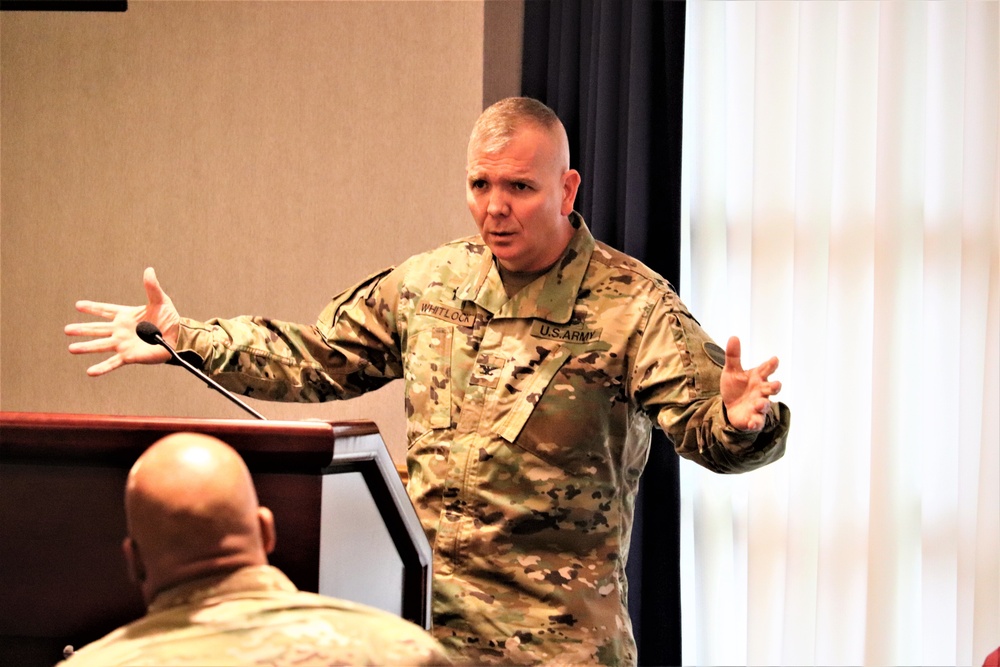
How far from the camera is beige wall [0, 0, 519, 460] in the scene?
3.84 meters

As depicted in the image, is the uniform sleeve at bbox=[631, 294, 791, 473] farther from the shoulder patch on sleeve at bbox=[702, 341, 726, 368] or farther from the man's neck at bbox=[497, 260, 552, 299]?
the man's neck at bbox=[497, 260, 552, 299]

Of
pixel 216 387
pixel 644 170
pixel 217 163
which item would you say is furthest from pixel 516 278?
pixel 217 163

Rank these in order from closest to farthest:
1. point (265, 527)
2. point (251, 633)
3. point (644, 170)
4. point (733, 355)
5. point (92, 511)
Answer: point (251, 633) → point (265, 527) → point (92, 511) → point (733, 355) → point (644, 170)

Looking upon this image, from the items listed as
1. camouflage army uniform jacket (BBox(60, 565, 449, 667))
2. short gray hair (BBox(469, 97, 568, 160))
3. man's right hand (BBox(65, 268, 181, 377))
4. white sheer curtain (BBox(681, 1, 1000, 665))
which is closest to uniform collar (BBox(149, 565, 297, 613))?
→ camouflage army uniform jacket (BBox(60, 565, 449, 667))

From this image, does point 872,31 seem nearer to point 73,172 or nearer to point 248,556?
point 73,172

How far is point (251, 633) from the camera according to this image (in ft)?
3.77

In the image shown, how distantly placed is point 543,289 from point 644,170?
1.15 m

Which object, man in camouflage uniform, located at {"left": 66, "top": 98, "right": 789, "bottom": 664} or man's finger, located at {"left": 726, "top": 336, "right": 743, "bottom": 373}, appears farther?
man in camouflage uniform, located at {"left": 66, "top": 98, "right": 789, "bottom": 664}

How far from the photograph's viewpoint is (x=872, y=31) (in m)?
3.52

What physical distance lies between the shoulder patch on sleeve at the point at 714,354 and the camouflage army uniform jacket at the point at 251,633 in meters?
1.27

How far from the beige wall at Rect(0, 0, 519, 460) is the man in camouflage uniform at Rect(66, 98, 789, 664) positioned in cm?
126

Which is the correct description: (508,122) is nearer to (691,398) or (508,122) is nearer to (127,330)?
(691,398)

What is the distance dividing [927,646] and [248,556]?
9.39ft

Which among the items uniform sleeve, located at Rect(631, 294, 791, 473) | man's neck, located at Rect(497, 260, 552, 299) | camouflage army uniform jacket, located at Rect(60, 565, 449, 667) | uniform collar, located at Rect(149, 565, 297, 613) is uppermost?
man's neck, located at Rect(497, 260, 552, 299)
